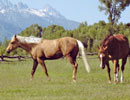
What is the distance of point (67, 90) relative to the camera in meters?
12.0

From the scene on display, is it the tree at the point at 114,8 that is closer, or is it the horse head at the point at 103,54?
the horse head at the point at 103,54

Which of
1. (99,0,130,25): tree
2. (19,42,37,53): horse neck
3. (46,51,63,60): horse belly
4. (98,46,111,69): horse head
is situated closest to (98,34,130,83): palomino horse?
(98,46,111,69): horse head

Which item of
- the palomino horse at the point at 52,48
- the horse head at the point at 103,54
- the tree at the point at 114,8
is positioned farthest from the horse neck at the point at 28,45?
the tree at the point at 114,8

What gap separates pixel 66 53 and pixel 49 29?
4087 inches

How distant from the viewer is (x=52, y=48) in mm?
16422

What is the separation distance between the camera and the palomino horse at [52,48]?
15961 millimetres

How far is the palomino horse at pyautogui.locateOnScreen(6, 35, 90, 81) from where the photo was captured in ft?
52.4

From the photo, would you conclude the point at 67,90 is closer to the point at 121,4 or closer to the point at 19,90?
the point at 19,90

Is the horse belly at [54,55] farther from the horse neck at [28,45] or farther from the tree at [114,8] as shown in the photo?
the tree at [114,8]

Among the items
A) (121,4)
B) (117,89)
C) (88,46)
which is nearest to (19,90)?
(117,89)

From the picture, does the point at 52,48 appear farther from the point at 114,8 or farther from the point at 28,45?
the point at 114,8

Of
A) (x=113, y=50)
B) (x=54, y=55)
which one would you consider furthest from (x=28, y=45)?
(x=113, y=50)

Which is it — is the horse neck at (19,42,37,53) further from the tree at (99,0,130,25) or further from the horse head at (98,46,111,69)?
the tree at (99,0,130,25)

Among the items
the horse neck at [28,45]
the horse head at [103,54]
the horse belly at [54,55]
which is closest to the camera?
the horse head at [103,54]
